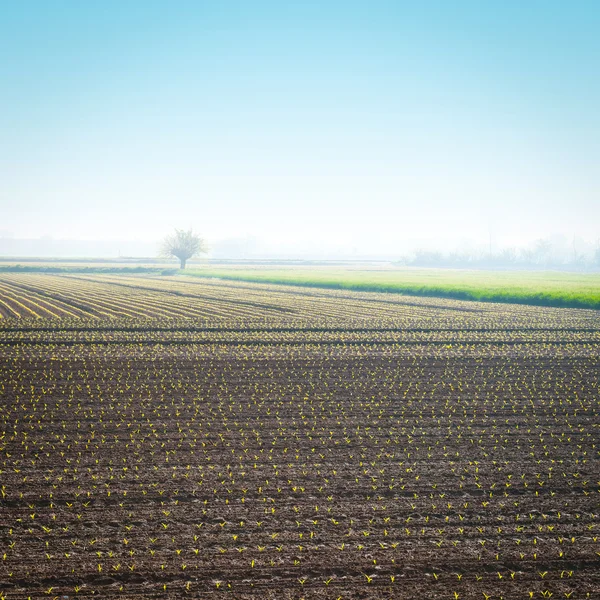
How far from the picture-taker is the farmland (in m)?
7.50

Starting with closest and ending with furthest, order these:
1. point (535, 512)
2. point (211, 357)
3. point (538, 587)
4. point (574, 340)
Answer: point (538, 587) < point (535, 512) < point (211, 357) < point (574, 340)

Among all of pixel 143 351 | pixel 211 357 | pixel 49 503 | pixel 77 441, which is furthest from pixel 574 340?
pixel 49 503

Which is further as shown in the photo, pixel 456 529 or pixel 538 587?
pixel 456 529

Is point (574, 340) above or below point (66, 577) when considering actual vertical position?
above

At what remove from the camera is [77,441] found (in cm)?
1197

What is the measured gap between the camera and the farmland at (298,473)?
7.50 meters

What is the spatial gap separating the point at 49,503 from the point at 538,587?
6766 millimetres

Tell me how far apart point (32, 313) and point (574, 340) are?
2787 cm

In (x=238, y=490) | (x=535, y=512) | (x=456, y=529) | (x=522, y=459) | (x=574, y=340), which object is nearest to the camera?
(x=456, y=529)

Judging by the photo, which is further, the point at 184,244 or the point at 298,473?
the point at 184,244

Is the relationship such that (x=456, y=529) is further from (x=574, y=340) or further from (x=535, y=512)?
(x=574, y=340)

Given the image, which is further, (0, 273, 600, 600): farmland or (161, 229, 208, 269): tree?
(161, 229, 208, 269): tree

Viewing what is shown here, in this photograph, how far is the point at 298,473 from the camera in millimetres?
10477

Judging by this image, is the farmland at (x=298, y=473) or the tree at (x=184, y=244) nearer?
the farmland at (x=298, y=473)
